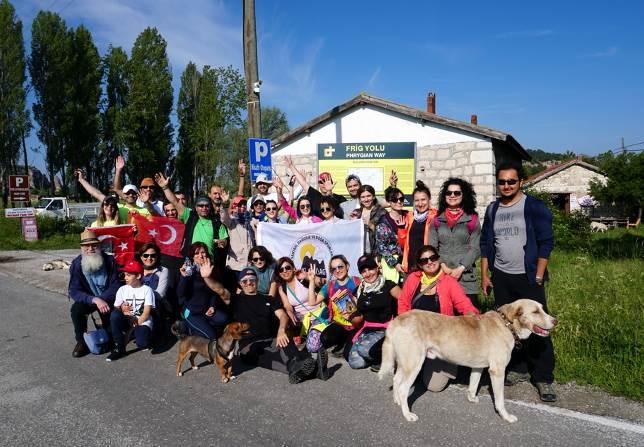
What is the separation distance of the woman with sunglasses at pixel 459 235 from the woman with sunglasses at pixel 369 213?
Result: 153 centimetres

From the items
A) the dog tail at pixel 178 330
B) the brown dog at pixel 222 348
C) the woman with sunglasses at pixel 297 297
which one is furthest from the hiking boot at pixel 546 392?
the dog tail at pixel 178 330

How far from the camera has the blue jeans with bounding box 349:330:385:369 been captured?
517cm

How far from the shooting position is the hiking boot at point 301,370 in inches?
190

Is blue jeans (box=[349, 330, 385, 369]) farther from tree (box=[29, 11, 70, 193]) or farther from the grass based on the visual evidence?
tree (box=[29, 11, 70, 193])


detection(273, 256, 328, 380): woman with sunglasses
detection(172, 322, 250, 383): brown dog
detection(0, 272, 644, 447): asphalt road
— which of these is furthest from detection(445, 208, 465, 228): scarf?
detection(172, 322, 250, 383): brown dog

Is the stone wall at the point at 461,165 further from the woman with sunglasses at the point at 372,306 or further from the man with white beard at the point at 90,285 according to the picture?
the man with white beard at the point at 90,285

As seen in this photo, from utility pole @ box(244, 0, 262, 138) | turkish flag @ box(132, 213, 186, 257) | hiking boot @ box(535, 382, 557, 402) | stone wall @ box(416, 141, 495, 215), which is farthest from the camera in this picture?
stone wall @ box(416, 141, 495, 215)

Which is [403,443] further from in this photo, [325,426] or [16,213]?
[16,213]

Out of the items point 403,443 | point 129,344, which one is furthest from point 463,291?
point 129,344

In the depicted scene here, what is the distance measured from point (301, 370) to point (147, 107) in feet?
133

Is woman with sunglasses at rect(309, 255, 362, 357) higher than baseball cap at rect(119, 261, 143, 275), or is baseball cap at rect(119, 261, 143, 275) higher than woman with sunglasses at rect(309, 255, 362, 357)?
baseball cap at rect(119, 261, 143, 275)

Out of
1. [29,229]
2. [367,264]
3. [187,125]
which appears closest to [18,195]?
[29,229]

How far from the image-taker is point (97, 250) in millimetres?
6297

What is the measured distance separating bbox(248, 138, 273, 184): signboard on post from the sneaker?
3.81m
